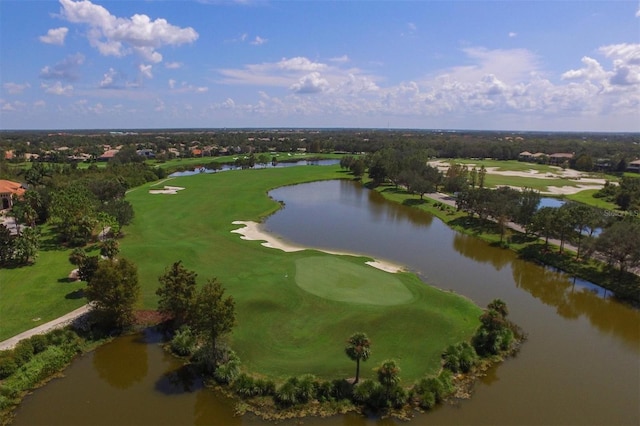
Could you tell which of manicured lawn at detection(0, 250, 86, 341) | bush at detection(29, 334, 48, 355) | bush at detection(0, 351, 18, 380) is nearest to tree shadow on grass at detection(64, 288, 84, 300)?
manicured lawn at detection(0, 250, 86, 341)

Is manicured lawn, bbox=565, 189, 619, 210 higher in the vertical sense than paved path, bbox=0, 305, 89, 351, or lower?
higher

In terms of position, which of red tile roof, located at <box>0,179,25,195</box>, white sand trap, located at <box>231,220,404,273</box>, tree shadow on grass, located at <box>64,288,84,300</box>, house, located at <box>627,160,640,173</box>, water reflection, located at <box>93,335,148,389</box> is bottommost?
water reflection, located at <box>93,335,148,389</box>

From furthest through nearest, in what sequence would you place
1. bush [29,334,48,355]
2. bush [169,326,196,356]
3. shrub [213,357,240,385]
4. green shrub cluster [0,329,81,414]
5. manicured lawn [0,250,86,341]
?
manicured lawn [0,250,86,341] < bush [169,326,196,356] < bush [29,334,48,355] < shrub [213,357,240,385] < green shrub cluster [0,329,81,414]

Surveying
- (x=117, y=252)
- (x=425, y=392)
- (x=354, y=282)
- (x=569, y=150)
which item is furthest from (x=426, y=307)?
(x=569, y=150)

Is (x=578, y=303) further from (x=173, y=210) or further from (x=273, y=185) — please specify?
(x=273, y=185)

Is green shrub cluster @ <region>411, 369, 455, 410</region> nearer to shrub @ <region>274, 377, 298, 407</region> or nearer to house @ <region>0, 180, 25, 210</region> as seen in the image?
shrub @ <region>274, 377, 298, 407</region>

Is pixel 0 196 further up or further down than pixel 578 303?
further up

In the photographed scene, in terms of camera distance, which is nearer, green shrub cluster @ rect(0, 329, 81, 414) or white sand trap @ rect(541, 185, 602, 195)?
green shrub cluster @ rect(0, 329, 81, 414)
